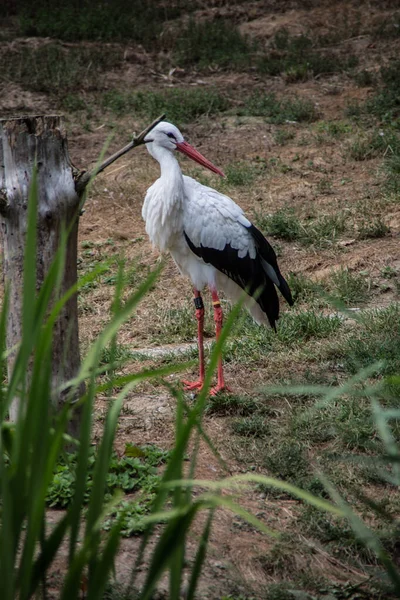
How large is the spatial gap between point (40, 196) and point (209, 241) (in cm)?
193

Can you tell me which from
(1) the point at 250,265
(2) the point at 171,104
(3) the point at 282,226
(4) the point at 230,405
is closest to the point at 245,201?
(3) the point at 282,226

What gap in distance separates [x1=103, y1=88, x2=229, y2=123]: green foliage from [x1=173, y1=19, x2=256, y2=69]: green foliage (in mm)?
1113

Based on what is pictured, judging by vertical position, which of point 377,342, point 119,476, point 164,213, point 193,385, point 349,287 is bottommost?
point 193,385

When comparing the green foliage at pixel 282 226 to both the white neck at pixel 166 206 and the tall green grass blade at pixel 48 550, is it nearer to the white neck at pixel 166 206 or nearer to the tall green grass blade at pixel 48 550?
the white neck at pixel 166 206

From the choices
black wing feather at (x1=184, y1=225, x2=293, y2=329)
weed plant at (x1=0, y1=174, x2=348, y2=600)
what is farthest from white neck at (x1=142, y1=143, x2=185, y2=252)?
weed plant at (x1=0, y1=174, x2=348, y2=600)

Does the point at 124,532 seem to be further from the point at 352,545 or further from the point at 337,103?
the point at 337,103

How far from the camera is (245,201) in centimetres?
761

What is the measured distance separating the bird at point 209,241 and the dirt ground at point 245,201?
0.41m

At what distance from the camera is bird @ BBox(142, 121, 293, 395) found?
5199mm

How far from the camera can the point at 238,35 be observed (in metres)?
11.1

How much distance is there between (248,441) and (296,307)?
1.85m

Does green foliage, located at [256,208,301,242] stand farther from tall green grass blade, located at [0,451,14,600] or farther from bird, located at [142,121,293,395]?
tall green grass blade, located at [0,451,14,600]

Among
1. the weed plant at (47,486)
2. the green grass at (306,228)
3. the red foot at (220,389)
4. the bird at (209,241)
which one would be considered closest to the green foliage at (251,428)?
the red foot at (220,389)

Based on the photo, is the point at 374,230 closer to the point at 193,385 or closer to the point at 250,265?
the point at 250,265
